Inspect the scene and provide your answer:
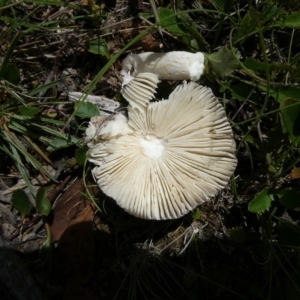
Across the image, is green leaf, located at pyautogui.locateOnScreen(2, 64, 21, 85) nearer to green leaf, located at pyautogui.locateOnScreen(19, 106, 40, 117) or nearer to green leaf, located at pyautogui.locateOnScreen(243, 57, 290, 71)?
green leaf, located at pyautogui.locateOnScreen(19, 106, 40, 117)

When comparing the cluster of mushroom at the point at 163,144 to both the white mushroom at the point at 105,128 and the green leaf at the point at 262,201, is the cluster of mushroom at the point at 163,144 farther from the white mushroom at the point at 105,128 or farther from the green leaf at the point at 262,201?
the green leaf at the point at 262,201

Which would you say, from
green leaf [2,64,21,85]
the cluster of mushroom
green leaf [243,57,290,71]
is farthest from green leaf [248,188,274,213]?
green leaf [2,64,21,85]

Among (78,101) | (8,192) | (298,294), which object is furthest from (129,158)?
(298,294)

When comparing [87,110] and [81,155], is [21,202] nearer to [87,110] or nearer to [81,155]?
[81,155]

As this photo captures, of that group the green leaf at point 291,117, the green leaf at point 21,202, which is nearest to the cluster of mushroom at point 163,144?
the green leaf at point 291,117

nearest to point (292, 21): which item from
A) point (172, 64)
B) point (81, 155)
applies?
point (172, 64)
